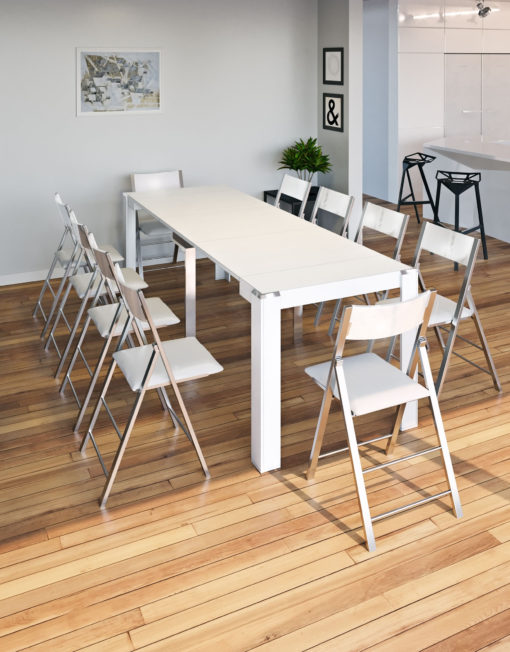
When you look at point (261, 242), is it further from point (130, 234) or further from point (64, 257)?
point (130, 234)

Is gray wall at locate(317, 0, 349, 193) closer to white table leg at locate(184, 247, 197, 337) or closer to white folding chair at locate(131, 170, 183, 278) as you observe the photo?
white folding chair at locate(131, 170, 183, 278)

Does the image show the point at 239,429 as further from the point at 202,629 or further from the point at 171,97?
the point at 171,97

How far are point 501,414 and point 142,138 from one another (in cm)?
403

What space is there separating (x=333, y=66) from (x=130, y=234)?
249 centimetres

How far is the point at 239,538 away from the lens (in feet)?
9.65

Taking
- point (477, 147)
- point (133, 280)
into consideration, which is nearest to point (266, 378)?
point (133, 280)

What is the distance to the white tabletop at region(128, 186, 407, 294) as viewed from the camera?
3.52 metres

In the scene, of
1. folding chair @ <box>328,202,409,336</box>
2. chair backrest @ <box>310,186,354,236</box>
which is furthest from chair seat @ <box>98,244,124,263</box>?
folding chair @ <box>328,202,409,336</box>

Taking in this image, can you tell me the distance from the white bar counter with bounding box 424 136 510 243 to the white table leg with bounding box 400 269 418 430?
11.3 feet

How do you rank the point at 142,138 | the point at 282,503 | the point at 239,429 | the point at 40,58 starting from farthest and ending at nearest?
the point at 142,138
the point at 40,58
the point at 239,429
the point at 282,503

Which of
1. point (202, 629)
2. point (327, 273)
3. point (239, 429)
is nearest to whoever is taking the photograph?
point (202, 629)

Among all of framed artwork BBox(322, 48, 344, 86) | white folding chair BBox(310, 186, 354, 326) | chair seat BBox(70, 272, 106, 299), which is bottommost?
chair seat BBox(70, 272, 106, 299)

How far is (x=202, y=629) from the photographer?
2484mm

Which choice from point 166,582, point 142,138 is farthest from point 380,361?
point 142,138
